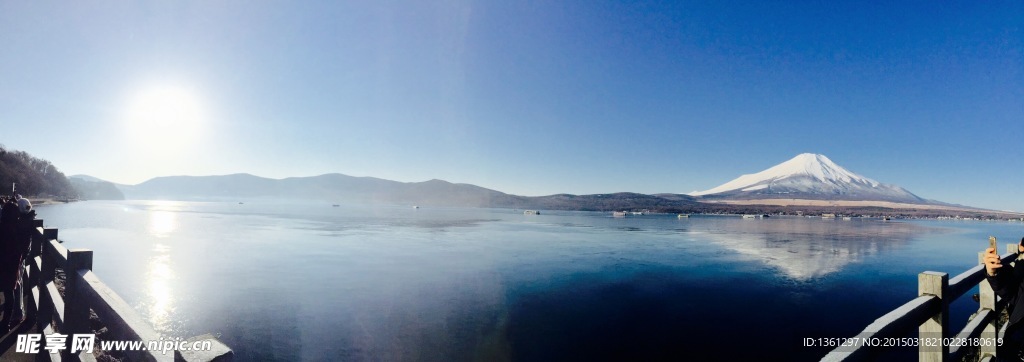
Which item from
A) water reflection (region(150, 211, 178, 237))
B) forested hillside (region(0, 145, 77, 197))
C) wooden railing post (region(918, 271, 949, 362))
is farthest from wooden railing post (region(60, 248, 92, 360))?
forested hillside (region(0, 145, 77, 197))

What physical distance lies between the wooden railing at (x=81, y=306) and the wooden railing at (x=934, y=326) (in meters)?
3.33

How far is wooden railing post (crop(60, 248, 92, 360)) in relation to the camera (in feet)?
12.2

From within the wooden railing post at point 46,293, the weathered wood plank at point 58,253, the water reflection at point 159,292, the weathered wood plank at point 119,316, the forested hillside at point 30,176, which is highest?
the forested hillside at point 30,176

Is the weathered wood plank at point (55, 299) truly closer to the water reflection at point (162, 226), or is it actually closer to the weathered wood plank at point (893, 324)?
the weathered wood plank at point (893, 324)

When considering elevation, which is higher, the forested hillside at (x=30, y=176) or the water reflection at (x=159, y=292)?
the forested hillside at (x=30, y=176)

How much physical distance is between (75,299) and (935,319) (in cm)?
724

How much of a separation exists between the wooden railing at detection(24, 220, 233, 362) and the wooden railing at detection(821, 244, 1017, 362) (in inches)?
131

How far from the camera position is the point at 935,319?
11.1ft

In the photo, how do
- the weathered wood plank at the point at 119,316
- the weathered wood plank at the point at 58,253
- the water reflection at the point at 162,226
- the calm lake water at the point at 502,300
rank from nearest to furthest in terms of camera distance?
1. the weathered wood plank at the point at 119,316
2. the weathered wood plank at the point at 58,253
3. the calm lake water at the point at 502,300
4. the water reflection at the point at 162,226

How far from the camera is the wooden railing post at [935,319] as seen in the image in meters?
3.31

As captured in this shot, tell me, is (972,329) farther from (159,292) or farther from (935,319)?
(159,292)

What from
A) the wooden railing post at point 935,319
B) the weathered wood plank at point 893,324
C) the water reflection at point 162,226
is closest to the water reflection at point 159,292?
the weathered wood plank at point 893,324

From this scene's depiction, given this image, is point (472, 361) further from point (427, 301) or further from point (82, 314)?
point (82, 314)

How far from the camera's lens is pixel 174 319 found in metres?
14.4
